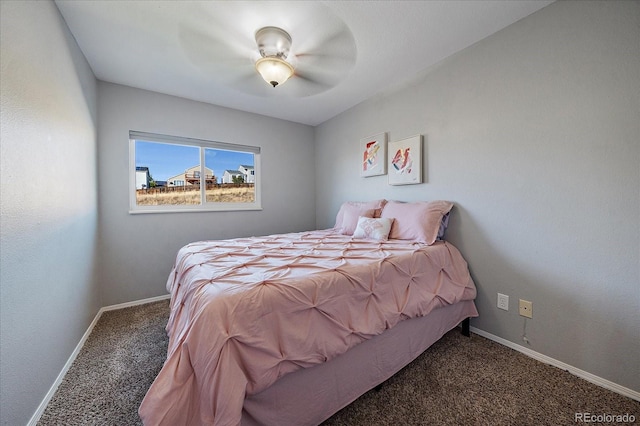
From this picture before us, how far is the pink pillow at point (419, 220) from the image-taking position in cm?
206

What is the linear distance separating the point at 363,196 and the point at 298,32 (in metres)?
1.90

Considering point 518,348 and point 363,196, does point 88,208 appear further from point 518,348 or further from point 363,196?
point 518,348

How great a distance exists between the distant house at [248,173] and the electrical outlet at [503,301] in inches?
125

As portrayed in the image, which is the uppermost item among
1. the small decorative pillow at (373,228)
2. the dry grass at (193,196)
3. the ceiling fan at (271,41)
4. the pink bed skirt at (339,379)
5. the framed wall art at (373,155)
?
the ceiling fan at (271,41)

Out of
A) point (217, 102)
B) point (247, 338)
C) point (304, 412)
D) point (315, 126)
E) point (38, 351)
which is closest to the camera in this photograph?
point (247, 338)

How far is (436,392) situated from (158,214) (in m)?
3.16

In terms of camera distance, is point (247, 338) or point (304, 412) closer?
point (247, 338)

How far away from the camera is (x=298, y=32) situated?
1743mm

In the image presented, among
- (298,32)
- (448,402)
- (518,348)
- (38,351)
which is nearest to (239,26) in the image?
(298,32)

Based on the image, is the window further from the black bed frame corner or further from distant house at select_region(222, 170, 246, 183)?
the black bed frame corner

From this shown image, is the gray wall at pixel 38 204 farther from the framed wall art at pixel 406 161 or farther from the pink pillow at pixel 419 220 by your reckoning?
the framed wall art at pixel 406 161

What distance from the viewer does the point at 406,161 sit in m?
2.50

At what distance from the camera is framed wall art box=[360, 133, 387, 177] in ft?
9.01

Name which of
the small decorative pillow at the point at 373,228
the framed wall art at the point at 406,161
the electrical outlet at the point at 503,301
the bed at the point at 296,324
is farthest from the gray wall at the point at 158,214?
the electrical outlet at the point at 503,301
